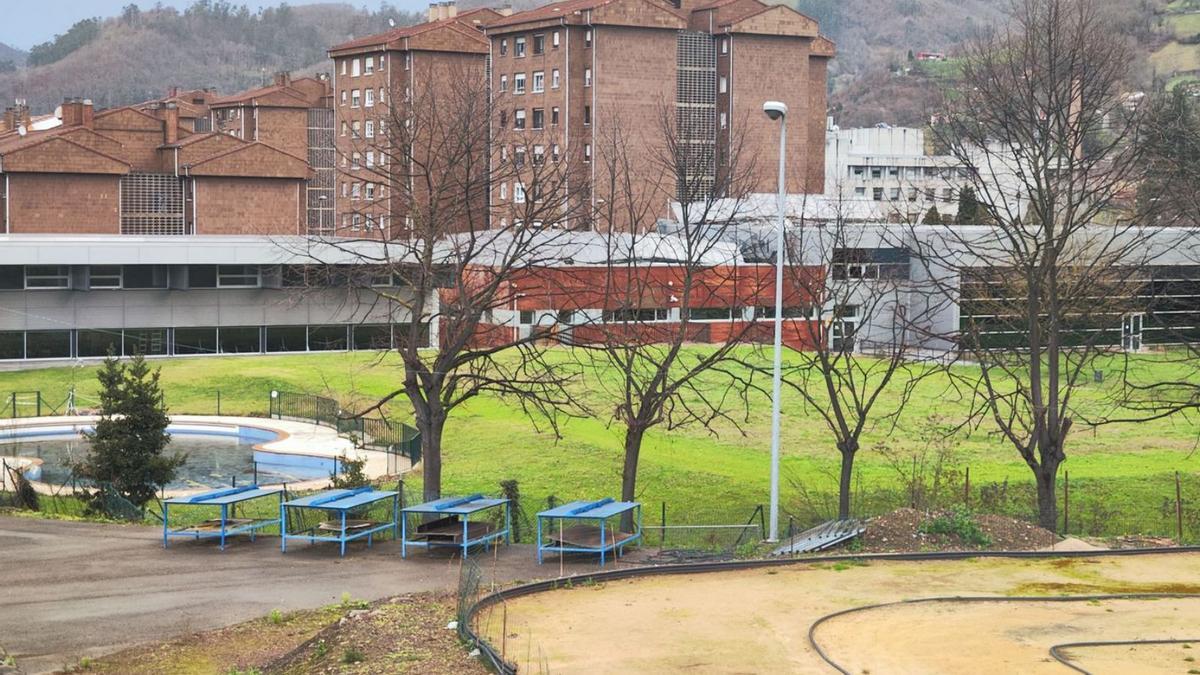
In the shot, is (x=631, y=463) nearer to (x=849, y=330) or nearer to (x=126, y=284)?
(x=126, y=284)

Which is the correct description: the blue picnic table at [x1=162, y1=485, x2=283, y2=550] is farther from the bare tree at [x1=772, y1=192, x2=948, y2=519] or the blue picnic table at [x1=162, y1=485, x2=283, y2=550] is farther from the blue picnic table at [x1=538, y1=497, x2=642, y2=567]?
the bare tree at [x1=772, y1=192, x2=948, y2=519]

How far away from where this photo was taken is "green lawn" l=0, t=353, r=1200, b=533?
32.8 meters

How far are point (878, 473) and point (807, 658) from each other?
1934 centimetres

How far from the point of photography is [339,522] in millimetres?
25328

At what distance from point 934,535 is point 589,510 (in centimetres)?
586

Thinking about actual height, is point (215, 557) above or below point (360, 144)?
below

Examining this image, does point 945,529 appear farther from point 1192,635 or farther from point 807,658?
point 807,658

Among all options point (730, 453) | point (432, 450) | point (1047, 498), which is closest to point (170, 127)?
point (730, 453)

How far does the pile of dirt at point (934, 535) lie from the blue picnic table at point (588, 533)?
3.68 metres

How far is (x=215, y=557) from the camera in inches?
940

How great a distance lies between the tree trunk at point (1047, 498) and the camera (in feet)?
90.3

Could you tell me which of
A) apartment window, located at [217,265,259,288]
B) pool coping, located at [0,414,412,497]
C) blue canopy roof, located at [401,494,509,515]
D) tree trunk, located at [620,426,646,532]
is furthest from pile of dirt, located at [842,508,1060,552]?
apartment window, located at [217,265,259,288]

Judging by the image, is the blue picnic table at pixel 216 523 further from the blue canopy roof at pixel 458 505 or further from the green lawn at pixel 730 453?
the green lawn at pixel 730 453

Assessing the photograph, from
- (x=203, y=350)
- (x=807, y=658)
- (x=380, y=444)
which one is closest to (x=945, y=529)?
(x=807, y=658)
